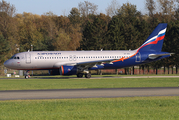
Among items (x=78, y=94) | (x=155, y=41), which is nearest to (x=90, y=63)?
(x=155, y=41)

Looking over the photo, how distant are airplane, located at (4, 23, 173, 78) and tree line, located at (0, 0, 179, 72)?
842 inches

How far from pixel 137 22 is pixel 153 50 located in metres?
28.8

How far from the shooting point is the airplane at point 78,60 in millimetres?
45625

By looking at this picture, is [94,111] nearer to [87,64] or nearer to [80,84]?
[80,84]

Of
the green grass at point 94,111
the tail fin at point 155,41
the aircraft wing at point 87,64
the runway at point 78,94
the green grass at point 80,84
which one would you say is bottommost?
the green grass at point 80,84

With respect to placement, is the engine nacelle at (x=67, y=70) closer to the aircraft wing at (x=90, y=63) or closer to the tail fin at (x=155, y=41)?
the aircraft wing at (x=90, y=63)

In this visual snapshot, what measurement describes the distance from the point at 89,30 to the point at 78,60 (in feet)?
88.7

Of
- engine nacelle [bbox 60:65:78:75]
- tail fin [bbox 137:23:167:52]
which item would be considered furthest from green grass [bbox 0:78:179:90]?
tail fin [bbox 137:23:167:52]

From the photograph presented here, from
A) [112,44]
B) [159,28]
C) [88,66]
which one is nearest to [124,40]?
[112,44]

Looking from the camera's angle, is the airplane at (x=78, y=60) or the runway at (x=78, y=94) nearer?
the runway at (x=78, y=94)

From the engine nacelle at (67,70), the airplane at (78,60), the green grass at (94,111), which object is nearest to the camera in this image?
the green grass at (94,111)

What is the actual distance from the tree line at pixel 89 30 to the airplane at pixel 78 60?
2138cm

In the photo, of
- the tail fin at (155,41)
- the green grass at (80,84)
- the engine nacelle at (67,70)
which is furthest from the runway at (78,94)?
the tail fin at (155,41)

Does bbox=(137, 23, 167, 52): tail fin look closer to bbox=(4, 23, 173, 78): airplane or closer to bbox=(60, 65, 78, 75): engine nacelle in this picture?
bbox=(4, 23, 173, 78): airplane
